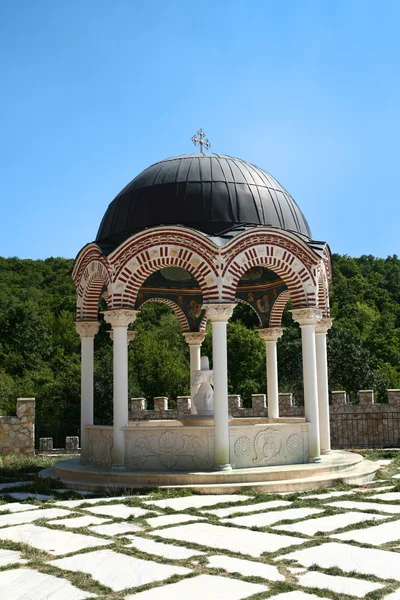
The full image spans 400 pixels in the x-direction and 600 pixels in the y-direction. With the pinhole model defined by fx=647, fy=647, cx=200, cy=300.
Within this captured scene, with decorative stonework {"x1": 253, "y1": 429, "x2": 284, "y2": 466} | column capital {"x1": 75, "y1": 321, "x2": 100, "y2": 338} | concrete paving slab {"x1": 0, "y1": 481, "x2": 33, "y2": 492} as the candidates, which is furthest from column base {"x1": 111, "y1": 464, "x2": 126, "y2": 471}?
column capital {"x1": 75, "y1": 321, "x2": 100, "y2": 338}

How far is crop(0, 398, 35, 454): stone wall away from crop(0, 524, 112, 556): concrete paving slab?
11.0 metres

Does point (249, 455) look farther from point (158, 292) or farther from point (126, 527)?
point (158, 292)

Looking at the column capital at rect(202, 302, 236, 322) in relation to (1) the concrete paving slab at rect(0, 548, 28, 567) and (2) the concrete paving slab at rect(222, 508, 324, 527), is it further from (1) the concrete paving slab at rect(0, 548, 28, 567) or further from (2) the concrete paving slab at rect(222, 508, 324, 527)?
(1) the concrete paving slab at rect(0, 548, 28, 567)

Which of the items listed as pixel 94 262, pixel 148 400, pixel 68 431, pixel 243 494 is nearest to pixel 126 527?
pixel 243 494

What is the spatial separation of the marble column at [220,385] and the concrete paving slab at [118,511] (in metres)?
2.55

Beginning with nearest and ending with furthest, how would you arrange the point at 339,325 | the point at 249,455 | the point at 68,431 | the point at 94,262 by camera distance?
1. the point at 249,455
2. the point at 94,262
3. the point at 68,431
4. the point at 339,325

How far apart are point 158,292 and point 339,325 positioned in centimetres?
2880

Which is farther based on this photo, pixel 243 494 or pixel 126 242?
pixel 126 242

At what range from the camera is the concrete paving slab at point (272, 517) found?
8359 millimetres

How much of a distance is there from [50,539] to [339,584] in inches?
143

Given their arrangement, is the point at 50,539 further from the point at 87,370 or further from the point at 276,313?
the point at 276,313

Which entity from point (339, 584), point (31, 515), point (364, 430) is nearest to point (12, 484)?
point (31, 515)

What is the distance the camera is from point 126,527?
8234 millimetres

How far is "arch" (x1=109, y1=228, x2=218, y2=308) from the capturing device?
492 inches
